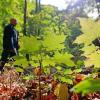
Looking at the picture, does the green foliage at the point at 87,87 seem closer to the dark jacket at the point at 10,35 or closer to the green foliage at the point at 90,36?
the green foliage at the point at 90,36

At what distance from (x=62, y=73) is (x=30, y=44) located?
440 mm

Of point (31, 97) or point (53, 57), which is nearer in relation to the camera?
point (53, 57)

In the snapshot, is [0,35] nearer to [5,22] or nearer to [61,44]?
[5,22]

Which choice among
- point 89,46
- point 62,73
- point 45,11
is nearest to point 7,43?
point 62,73

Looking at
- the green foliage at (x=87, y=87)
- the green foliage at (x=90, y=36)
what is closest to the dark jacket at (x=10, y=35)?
the green foliage at (x=90, y=36)

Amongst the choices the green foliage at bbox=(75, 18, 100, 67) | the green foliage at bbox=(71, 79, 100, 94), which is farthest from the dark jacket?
the green foliage at bbox=(71, 79, 100, 94)

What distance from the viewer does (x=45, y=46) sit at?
3.51 ft

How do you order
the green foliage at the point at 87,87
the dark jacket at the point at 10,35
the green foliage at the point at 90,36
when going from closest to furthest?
the green foliage at the point at 87,87 < the green foliage at the point at 90,36 < the dark jacket at the point at 10,35

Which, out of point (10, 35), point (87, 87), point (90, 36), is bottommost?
point (87, 87)

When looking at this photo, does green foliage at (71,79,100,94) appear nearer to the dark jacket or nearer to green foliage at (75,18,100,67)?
green foliage at (75,18,100,67)

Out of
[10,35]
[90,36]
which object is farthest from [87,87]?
[10,35]

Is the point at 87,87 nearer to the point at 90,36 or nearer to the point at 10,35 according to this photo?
the point at 90,36

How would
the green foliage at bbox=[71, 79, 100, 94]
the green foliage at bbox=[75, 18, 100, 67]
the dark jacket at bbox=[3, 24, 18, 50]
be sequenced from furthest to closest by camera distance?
the dark jacket at bbox=[3, 24, 18, 50], the green foliage at bbox=[75, 18, 100, 67], the green foliage at bbox=[71, 79, 100, 94]

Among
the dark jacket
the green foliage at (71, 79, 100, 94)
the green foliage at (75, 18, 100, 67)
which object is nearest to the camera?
the green foliage at (71, 79, 100, 94)
